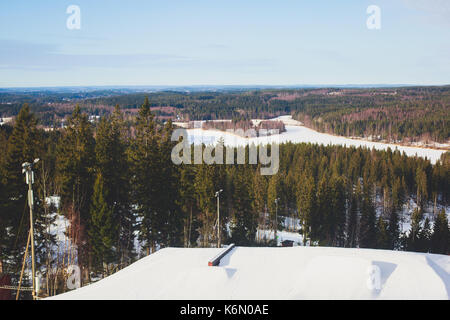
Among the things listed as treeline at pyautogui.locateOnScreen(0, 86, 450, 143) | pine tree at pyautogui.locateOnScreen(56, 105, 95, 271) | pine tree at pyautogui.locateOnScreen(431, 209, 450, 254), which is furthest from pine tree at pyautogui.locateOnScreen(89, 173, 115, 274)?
treeline at pyautogui.locateOnScreen(0, 86, 450, 143)

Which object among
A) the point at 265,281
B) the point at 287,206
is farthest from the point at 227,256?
the point at 287,206

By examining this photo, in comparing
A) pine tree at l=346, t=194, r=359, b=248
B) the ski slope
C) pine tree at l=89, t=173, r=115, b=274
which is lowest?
pine tree at l=346, t=194, r=359, b=248

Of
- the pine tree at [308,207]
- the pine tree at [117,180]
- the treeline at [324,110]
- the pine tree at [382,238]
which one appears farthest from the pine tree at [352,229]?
the treeline at [324,110]

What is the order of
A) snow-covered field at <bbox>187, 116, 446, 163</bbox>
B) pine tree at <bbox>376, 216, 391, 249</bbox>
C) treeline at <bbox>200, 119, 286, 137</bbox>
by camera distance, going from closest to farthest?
pine tree at <bbox>376, 216, 391, 249</bbox> → snow-covered field at <bbox>187, 116, 446, 163</bbox> → treeline at <bbox>200, 119, 286, 137</bbox>

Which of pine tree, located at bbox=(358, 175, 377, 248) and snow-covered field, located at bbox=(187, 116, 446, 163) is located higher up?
snow-covered field, located at bbox=(187, 116, 446, 163)

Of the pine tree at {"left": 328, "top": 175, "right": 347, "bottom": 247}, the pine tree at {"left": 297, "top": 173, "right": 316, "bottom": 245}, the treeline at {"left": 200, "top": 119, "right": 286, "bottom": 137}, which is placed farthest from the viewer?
the treeline at {"left": 200, "top": 119, "right": 286, "bottom": 137}

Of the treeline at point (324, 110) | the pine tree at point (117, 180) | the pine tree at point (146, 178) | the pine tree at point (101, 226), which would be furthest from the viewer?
the treeline at point (324, 110)

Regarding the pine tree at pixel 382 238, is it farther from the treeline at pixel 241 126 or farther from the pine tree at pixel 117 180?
the treeline at pixel 241 126

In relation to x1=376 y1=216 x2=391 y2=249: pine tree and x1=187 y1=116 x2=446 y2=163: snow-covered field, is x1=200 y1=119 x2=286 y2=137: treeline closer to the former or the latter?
x1=187 y1=116 x2=446 y2=163: snow-covered field

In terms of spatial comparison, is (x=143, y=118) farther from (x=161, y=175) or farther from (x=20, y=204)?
(x=20, y=204)
